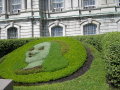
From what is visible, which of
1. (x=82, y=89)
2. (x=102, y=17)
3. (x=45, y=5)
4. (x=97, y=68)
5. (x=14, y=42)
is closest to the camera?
(x=82, y=89)

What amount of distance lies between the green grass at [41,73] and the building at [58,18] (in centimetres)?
1237

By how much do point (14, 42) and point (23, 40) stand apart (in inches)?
36.0

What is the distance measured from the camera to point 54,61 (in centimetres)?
1812

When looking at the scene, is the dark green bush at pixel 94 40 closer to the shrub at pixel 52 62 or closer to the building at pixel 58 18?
the shrub at pixel 52 62

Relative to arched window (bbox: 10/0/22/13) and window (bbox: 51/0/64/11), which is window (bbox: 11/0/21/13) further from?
window (bbox: 51/0/64/11)

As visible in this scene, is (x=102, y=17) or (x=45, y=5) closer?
(x=102, y=17)

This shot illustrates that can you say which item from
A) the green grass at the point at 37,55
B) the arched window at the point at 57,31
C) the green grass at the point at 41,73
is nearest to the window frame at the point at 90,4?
the arched window at the point at 57,31

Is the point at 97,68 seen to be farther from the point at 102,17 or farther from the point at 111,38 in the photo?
the point at 102,17

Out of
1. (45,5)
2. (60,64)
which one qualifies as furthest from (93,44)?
(45,5)

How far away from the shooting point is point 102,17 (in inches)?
1339

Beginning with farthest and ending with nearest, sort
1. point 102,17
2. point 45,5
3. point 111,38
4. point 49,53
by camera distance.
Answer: point 45,5
point 102,17
point 49,53
point 111,38

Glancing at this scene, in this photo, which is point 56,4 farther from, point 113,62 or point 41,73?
point 113,62

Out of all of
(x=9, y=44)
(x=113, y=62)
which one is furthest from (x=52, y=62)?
(x=9, y=44)

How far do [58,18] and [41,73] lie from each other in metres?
20.0
